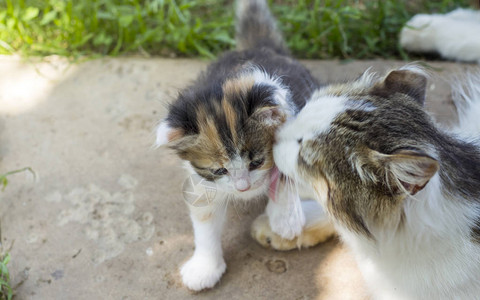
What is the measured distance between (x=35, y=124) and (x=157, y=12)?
129 centimetres

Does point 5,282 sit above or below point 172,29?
below

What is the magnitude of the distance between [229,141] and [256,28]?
136 cm

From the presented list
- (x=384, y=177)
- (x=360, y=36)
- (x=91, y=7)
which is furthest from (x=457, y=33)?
(x=91, y=7)

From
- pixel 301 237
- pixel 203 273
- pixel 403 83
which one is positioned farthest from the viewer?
pixel 301 237

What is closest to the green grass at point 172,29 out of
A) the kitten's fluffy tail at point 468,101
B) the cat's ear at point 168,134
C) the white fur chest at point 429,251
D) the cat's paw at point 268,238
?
the kitten's fluffy tail at point 468,101

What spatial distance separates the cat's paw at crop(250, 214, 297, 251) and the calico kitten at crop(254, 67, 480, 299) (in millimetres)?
486

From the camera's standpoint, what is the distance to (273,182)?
6.72ft

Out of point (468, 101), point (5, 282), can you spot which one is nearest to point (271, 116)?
point (468, 101)

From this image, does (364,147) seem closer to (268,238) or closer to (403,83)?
(403,83)

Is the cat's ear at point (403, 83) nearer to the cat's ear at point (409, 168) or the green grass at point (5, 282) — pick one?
the cat's ear at point (409, 168)

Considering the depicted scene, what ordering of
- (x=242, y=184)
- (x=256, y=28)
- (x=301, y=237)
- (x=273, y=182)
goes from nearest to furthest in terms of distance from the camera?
(x=242, y=184)
(x=273, y=182)
(x=301, y=237)
(x=256, y=28)

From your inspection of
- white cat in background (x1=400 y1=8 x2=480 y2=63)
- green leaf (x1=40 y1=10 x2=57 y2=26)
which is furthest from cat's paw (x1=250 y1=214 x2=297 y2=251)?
green leaf (x1=40 y1=10 x2=57 y2=26)

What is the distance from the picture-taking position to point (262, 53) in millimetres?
2572

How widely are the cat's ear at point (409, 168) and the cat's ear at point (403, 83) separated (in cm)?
42
